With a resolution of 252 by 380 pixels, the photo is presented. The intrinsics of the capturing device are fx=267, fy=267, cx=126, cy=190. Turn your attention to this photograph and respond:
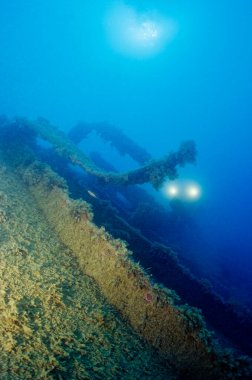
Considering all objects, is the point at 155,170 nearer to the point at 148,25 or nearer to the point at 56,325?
the point at 56,325

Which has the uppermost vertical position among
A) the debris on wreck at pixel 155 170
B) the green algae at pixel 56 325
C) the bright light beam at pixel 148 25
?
the bright light beam at pixel 148 25

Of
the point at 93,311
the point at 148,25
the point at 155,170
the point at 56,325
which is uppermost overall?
the point at 148,25

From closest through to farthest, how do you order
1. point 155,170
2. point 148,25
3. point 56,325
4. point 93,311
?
point 56,325 < point 93,311 < point 155,170 < point 148,25

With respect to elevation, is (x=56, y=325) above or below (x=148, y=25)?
below

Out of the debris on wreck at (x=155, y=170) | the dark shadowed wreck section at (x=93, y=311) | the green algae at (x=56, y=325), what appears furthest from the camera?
the debris on wreck at (x=155, y=170)

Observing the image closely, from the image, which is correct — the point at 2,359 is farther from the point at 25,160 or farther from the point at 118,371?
the point at 25,160

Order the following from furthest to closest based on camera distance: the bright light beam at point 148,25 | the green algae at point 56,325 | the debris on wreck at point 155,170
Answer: the bright light beam at point 148,25 < the debris on wreck at point 155,170 < the green algae at point 56,325

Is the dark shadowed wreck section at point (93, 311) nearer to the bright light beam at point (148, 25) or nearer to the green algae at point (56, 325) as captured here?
the green algae at point (56, 325)

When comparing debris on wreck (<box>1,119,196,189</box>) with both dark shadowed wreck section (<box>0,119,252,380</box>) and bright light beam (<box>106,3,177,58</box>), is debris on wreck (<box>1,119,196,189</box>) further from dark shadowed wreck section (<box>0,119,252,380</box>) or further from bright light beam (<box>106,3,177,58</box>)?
bright light beam (<box>106,3,177,58</box>)

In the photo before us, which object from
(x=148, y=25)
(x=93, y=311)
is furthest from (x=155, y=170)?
(x=148, y=25)

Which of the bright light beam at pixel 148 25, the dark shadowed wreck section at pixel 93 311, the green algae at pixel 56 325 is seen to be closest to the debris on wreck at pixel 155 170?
the dark shadowed wreck section at pixel 93 311

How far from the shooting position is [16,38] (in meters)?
184

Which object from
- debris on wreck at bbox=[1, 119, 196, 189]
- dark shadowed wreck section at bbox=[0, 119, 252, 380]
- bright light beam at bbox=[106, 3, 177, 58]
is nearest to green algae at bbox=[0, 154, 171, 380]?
dark shadowed wreck section at bbox=[0, 119, 252, 380]

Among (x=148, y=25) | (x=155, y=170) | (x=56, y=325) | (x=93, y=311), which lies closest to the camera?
(x=56, y=325)
